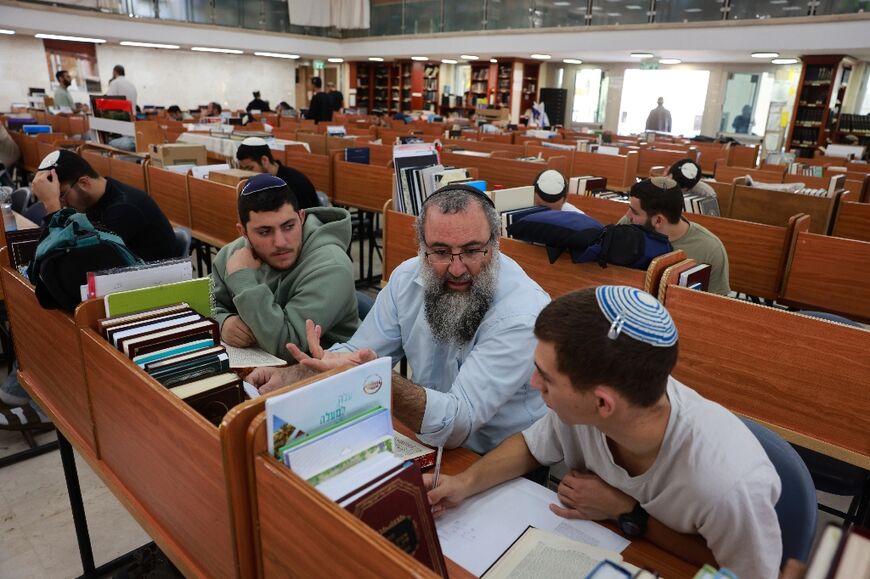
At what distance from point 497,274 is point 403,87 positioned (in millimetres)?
17066

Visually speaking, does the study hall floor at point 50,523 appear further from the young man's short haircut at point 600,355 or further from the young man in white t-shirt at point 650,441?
the young man's short haircut at point 600,355

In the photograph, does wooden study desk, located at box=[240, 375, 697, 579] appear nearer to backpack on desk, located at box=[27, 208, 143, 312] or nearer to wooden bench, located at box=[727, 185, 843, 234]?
backpack on desk, located at box=[27, 208, 143, 312]

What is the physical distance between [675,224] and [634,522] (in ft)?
6.94

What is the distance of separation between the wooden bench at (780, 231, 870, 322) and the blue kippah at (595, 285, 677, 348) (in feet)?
7.98

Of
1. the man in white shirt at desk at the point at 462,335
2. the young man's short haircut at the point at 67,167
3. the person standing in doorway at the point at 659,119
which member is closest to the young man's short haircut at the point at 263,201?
the man in white shirt at desk at the point at 462,335

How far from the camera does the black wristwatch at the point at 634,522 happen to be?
1.13 m

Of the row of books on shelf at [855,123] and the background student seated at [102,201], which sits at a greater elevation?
the row of books on shelf at [855,123]

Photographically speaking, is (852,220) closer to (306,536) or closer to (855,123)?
(306,536)

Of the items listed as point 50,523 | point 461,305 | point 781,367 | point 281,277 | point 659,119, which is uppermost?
point 659,119

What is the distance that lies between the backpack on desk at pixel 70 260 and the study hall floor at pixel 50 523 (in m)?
1.00

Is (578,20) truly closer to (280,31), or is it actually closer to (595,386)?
(280,31)

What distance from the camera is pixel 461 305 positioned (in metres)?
1.57

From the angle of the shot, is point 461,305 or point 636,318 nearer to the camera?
point 636,318

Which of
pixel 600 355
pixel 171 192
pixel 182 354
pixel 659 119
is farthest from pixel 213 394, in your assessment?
pixel 659 119
